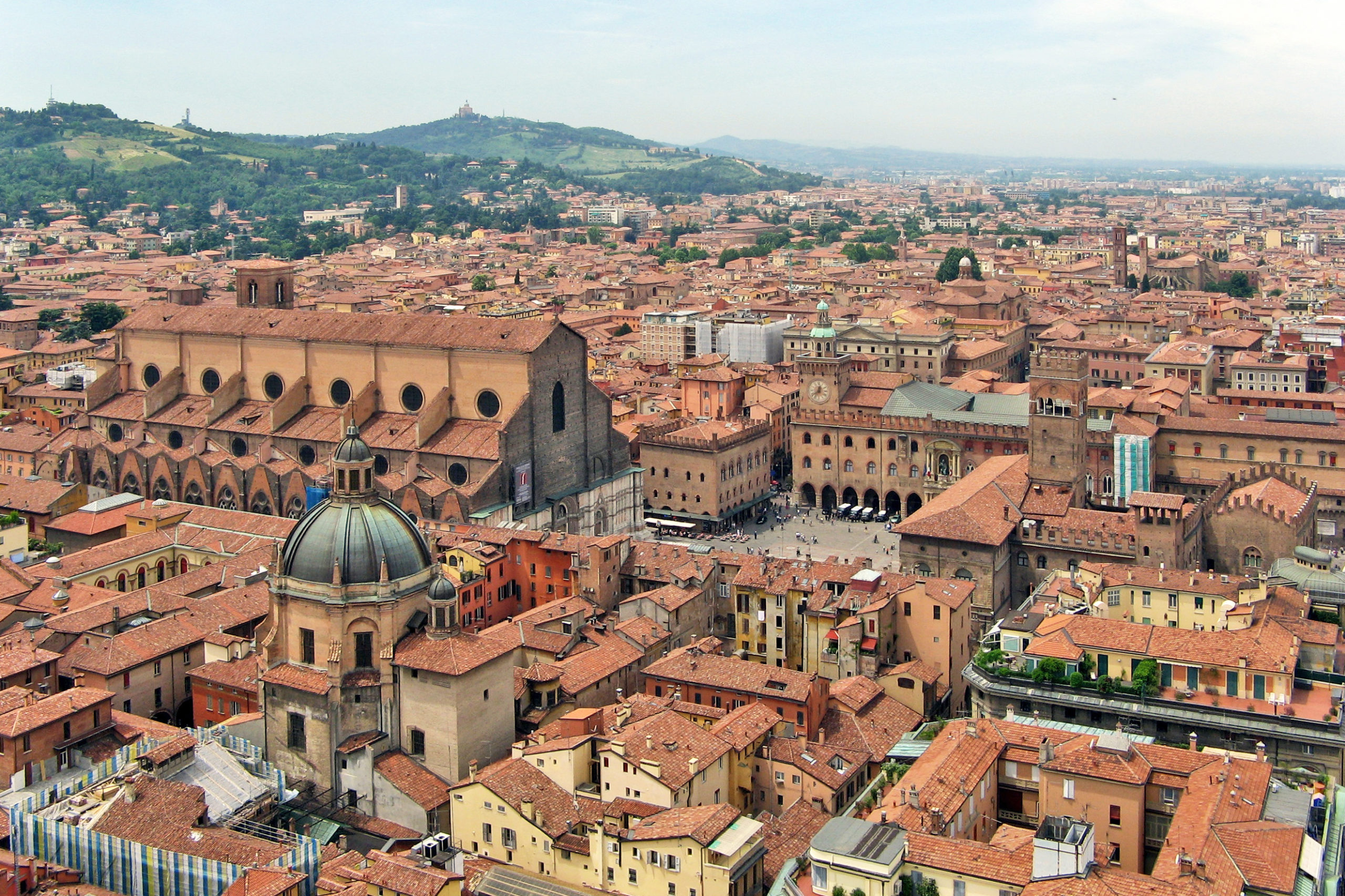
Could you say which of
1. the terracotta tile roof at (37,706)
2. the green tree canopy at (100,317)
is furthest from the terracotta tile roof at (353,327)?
the green tree canopy at (100,317)

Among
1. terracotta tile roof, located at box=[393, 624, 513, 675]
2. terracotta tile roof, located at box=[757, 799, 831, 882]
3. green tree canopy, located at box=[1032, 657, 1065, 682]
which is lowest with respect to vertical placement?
terracotta tile roof, located at box=[757, 799, 831, 882]

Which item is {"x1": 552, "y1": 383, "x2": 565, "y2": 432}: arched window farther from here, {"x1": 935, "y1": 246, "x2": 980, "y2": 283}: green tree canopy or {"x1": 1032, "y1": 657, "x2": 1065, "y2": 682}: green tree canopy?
{"x1": 935, "y1": 246, "x2": 980, "y2": 283}: green tree canopy

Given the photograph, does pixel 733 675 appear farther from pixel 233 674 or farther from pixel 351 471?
pixel 233 674

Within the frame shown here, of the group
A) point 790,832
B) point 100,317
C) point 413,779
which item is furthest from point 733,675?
point 100,317

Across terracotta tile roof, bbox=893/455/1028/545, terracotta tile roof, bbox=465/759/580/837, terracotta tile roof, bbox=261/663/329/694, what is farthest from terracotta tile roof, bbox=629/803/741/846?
terracotta tile roof, bbox=893/455/1028/545

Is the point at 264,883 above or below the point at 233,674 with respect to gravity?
below

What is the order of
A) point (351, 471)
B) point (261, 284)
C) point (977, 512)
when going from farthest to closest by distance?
1. point (261, 284)
2. point (977, 512)
3. point (351, 471)

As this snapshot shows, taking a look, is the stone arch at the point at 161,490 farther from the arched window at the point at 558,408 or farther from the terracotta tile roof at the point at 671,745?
the terracotta tile roof at the point at 671,745
